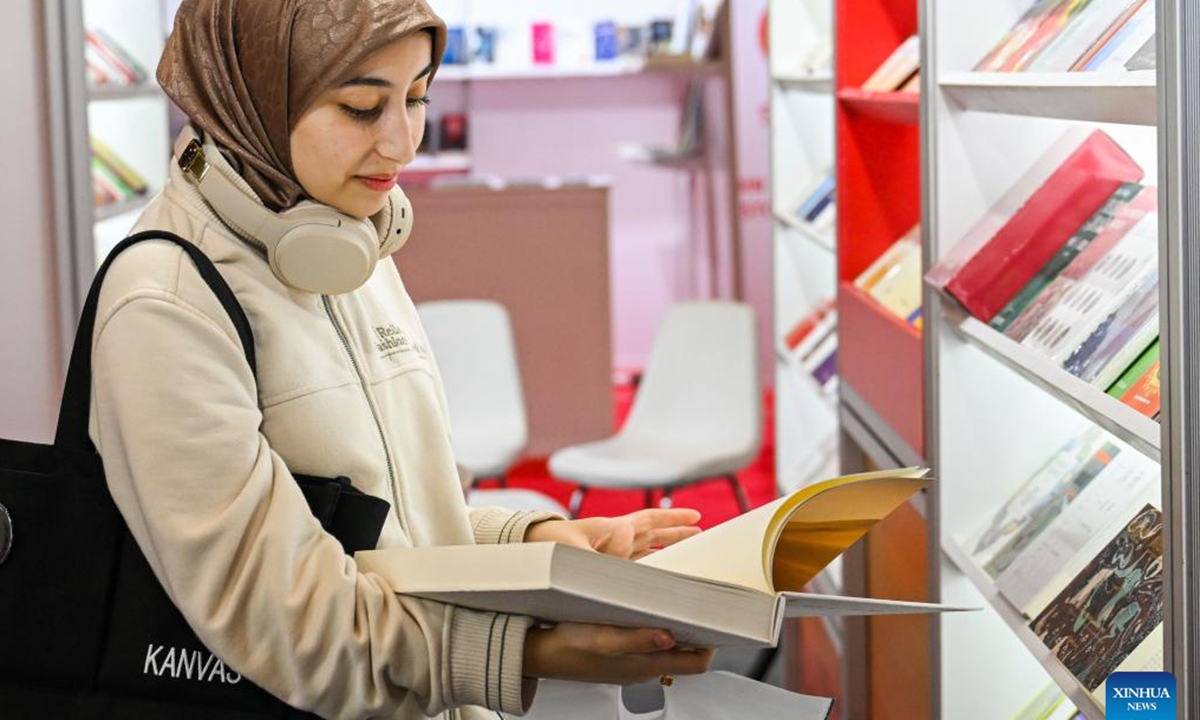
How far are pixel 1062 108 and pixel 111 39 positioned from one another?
4.32 m

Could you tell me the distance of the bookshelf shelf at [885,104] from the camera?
2809mm

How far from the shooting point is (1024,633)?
205 centimetres

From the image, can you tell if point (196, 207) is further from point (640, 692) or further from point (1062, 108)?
point (640, 692)

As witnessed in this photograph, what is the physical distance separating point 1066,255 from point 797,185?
289 centimetres

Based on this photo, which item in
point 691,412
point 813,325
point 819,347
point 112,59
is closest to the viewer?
point 819,347

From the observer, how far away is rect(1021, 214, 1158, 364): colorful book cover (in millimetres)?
1821

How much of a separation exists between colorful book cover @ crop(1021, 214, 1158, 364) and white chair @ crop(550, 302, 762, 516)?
2578 mm

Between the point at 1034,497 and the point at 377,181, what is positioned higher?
the point at 377,181

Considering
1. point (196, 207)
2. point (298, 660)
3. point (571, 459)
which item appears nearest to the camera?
point (298, 660)

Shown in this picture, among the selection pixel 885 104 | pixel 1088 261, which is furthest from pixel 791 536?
pixel 885 104

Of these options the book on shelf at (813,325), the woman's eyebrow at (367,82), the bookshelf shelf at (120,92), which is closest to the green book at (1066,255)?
the woman's eyebrow at (367,82)

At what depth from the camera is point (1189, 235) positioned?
1.38 m

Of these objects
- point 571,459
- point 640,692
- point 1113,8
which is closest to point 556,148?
point 571,459

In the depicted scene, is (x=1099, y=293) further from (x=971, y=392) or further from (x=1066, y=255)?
(x=971, y=392)
